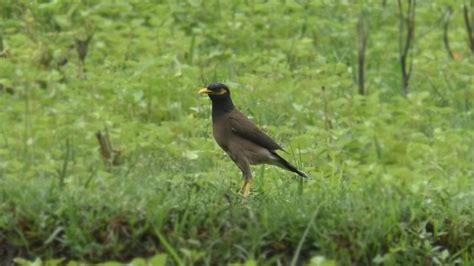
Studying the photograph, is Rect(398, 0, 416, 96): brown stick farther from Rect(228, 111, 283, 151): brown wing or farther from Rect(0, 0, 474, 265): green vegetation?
Rect(228, 111, 283, 151): brown wing

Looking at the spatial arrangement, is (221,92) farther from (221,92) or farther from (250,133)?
(250,133)

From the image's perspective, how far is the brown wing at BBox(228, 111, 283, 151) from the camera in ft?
28.8

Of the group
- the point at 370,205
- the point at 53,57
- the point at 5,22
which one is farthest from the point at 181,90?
the point at 370,205

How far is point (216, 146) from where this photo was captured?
9.77 metres

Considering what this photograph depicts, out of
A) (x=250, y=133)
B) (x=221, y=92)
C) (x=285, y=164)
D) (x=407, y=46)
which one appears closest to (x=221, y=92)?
(x=221, y=92)

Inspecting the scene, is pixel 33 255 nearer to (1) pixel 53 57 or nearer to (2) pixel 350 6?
(1) pixel 53 57

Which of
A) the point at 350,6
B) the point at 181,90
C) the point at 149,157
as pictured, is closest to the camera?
the point at 149,157

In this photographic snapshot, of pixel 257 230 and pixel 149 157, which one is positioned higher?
pixel 257 230

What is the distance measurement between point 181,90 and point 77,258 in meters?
4.35

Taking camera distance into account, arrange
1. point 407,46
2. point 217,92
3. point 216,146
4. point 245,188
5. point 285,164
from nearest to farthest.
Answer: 1. point 245,188
2. point 285,164
3. point 217,92
4. point 216,146
5. point 407,46

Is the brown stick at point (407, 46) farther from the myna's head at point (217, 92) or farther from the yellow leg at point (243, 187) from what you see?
the yellow leg at point (243, 187)

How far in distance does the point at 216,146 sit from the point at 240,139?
988mm

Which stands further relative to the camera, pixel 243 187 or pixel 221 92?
pixel 221 92

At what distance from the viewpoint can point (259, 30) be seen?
13.0 meters
